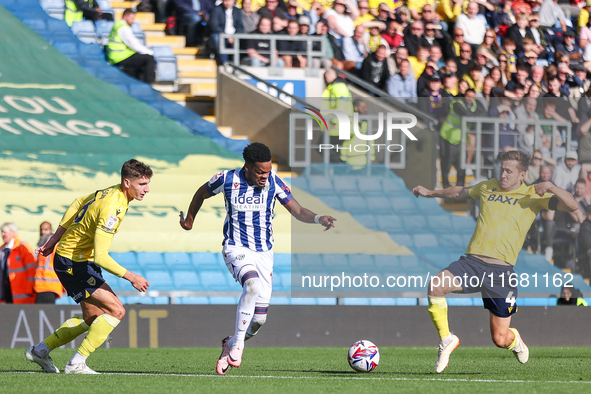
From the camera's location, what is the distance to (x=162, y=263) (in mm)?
13078

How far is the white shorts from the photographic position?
7480 mm

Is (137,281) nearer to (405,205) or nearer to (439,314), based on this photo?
(439,314)

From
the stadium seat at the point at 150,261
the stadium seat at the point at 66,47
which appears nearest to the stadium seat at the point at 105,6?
the stadium seat at the point at 66,47

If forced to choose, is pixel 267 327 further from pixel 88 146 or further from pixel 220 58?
pixel 220 58

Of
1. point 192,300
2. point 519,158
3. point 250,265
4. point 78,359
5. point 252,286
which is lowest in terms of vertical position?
point 192,300

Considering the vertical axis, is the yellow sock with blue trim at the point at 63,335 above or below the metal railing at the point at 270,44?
below

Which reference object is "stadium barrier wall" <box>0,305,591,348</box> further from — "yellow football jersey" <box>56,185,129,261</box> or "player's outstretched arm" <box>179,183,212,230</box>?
"yellow football jersey" <box>56,185,129,261</box>

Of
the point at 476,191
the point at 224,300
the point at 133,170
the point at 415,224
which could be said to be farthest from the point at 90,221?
the point at 415,224

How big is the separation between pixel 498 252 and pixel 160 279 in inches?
233

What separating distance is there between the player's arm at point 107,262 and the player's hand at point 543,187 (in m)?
3.35

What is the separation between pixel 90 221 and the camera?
7277 mm

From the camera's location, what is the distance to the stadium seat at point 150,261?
42.5 ft

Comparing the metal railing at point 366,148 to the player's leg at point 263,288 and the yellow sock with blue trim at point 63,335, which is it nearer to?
the player's leg at point 263,288

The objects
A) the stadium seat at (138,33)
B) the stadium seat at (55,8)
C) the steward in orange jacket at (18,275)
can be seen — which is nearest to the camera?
the steward in orange jacket at (18,275)
